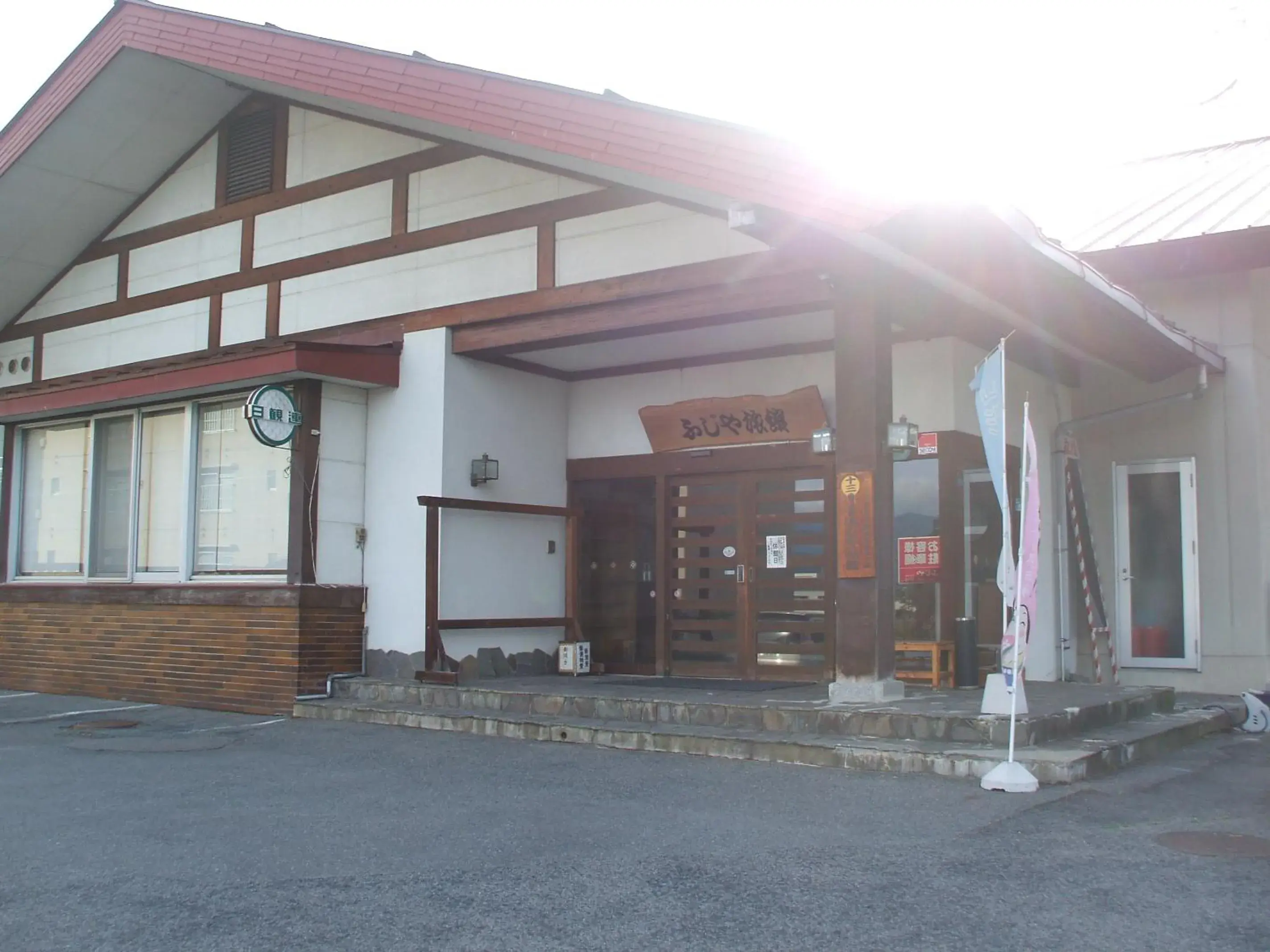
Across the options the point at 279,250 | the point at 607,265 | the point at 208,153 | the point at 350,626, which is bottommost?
the point at 350,626

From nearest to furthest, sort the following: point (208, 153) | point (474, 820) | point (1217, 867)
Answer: point (1217, 867)
point (474, 820)
point (208, 153)

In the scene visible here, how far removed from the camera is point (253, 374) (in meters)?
9.95

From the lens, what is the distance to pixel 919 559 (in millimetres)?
9906

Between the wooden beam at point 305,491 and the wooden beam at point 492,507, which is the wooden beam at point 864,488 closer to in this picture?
the wooden beam at point 492,507

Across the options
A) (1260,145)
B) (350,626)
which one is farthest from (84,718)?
(1260,145)

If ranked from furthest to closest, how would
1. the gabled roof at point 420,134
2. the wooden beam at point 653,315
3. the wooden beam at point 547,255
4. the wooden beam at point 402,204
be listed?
the wooden beam at point 402,204, the wooden beam at point 547,255, the wooden beam at point 653,315, the gabled roof at point 420,134

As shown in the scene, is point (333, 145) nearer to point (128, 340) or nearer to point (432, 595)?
point (128, 340)

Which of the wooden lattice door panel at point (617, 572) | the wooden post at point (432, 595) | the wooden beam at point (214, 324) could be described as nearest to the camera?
the wooden post at point (432, 595)

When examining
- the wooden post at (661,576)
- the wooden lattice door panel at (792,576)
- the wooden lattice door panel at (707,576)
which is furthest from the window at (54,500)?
the wooden lattice door panel at (792,576)

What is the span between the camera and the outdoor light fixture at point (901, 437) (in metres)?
8.02

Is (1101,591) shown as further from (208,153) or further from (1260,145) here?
(208,153)

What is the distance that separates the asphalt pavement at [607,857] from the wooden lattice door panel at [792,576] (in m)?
3.08

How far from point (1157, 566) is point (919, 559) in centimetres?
309

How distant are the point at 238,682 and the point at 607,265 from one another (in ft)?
15.8
